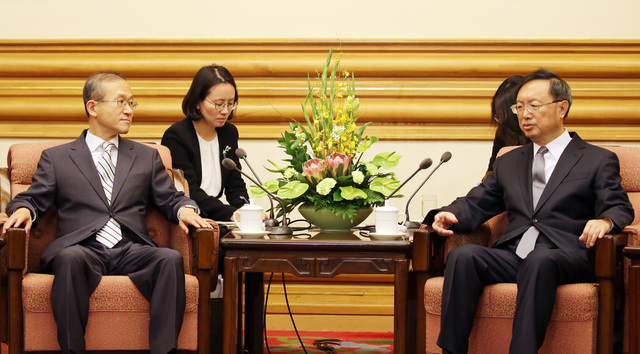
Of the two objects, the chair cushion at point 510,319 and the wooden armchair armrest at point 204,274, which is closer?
the chair cushion at point 510,319

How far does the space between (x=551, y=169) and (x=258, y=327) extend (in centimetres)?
149

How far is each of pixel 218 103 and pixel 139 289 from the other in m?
1.32

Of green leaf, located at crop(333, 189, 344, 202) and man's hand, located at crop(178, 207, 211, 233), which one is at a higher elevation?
green leaf, located at crop(333, 189, 344, 202)

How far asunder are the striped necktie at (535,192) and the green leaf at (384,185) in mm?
568

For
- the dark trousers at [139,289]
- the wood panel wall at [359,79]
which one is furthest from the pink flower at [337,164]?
the wood panel wall at [359,79]

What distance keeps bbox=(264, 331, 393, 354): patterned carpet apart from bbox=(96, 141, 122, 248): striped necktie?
103cm

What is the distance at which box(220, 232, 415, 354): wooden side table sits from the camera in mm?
2943

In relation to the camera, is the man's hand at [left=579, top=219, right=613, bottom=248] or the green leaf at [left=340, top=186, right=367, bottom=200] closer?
the man's hand at [left=579, top=219, right=613, bottom=248]

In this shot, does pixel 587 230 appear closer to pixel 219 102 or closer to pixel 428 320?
pixel 428 320

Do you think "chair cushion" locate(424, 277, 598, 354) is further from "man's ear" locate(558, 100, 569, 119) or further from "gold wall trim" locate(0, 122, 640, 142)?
"gold wall trim" locate(0, 122, 640, 142)

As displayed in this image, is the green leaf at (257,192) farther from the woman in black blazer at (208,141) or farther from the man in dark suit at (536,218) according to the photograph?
the man in dark suit at (536,218)

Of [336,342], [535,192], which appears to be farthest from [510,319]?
[336,342]

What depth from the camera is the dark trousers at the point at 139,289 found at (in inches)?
111

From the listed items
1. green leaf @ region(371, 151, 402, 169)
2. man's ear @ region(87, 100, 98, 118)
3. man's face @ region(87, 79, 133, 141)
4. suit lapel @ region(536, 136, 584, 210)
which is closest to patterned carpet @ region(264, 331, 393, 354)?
green leaf @ region(371, 151, 402, 169)
